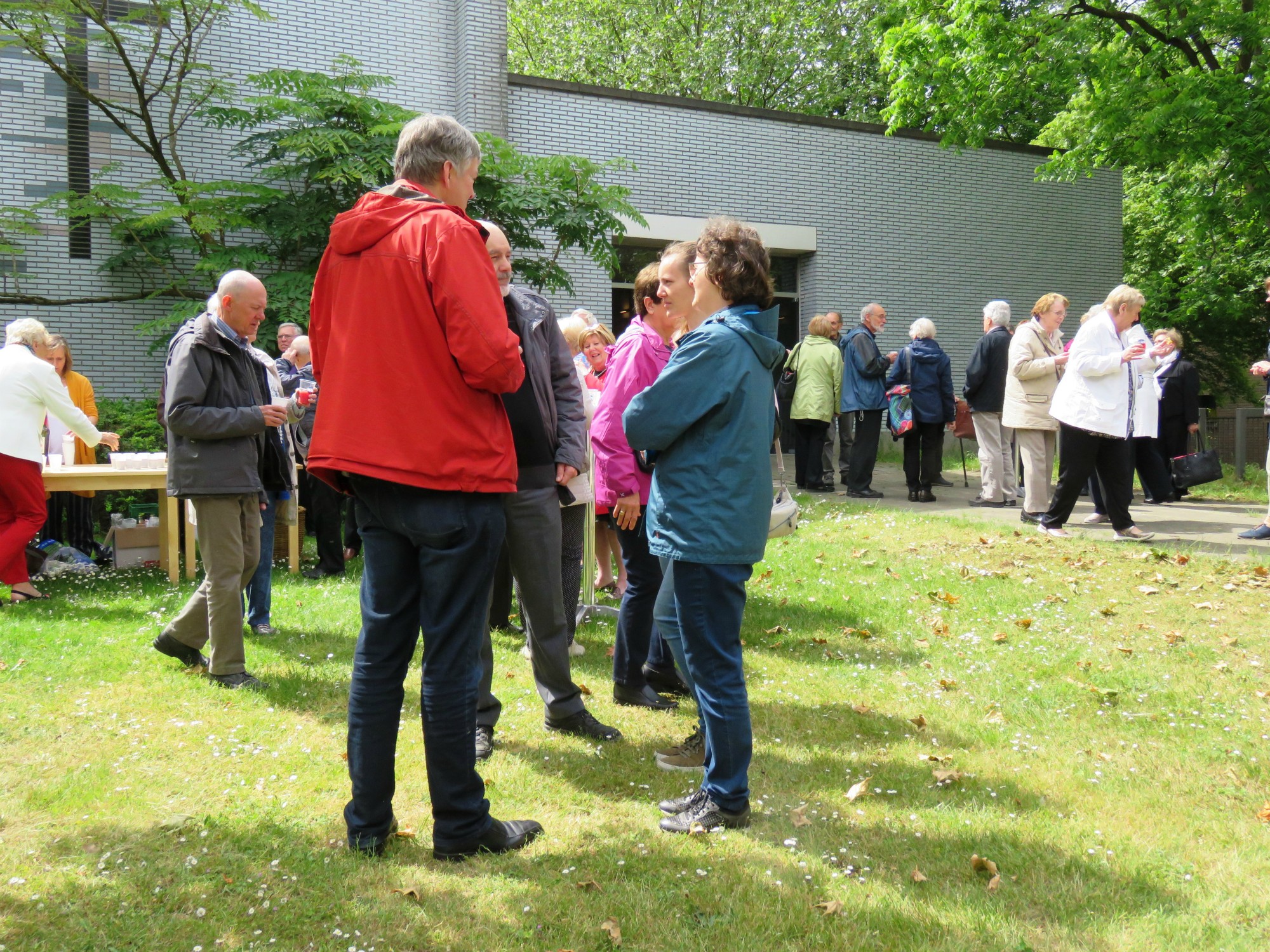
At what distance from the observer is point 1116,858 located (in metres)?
3.34

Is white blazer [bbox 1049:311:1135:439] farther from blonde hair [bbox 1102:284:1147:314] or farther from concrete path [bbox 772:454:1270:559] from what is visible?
concrete path [bbox 772:454:1270:559]

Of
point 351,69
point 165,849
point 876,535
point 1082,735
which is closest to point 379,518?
point 165,849

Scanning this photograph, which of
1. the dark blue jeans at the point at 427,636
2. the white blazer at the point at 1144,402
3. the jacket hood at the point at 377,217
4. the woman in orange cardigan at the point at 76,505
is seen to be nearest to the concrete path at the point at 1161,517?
the white blazer at the point at 1144,402

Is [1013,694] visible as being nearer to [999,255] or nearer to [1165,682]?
→ [1165,682]

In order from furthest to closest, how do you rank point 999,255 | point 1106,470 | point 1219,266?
point 1219,266 < point 999,255 < point 1106,470

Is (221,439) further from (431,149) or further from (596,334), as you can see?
(596,334)

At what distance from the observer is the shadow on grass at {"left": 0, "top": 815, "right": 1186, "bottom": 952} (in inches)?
113

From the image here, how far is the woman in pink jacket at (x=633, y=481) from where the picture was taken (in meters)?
4.87

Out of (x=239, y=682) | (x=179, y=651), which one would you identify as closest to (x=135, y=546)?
(x=179, y=651)

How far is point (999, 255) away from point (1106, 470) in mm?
12879

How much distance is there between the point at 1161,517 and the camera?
10.5m

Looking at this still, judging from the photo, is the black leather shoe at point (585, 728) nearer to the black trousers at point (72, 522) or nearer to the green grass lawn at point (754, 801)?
the green grass lawn at point (754, 801)

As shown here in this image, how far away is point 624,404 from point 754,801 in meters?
2.03

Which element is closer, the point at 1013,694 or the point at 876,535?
the point at 1013,694
